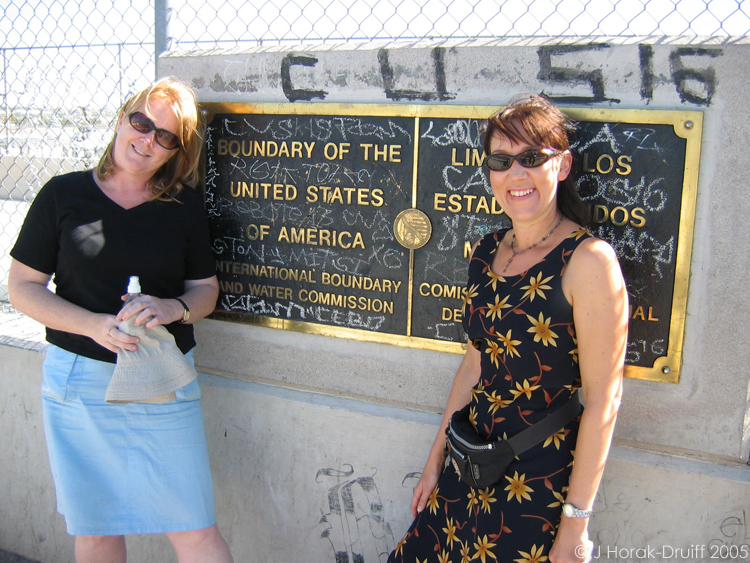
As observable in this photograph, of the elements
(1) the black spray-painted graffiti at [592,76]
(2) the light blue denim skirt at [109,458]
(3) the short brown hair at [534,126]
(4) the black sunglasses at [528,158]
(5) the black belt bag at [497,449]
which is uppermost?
(1) the black spray-painted graffiti at [592,76]

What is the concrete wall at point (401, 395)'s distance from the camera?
2.10m

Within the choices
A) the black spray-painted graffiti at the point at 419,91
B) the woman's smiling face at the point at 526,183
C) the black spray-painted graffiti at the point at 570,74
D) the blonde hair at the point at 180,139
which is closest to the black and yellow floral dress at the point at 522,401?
the woman's smiling face at the point at 526,183

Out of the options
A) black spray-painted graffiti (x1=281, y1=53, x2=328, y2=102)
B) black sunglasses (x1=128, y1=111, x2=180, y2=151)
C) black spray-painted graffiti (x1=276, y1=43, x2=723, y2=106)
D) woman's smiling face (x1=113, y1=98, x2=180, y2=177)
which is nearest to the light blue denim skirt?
woman's smiling face (x1=113, y1=98, x2=180, y2=177)

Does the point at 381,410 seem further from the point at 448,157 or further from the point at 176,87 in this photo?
the point at 176,87

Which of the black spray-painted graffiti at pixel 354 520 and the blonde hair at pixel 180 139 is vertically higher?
the blonde hair at pixel 180 139

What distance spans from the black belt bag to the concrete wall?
66 centimetres

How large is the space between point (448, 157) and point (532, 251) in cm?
72

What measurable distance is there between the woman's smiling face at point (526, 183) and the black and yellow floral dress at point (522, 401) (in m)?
0.14

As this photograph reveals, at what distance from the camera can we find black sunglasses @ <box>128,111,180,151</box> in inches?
86.9

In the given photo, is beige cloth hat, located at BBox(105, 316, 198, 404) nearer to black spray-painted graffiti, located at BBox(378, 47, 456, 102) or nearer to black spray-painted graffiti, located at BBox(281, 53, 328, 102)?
black spray-painted graffiti, located at BBox(281, 53, 328, 102)

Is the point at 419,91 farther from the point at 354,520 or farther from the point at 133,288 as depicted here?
the point at 354,520

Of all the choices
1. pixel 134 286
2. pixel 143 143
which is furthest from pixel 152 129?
pixel 134 286

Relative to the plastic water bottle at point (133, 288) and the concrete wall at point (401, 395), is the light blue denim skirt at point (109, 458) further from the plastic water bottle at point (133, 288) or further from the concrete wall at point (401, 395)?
the concrete wall at point (401, 395)

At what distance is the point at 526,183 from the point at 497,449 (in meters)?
0.79
